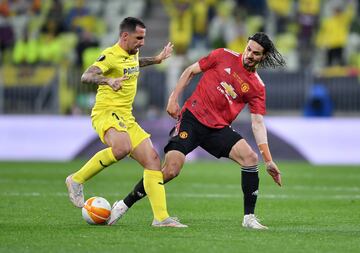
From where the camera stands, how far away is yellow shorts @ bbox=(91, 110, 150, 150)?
11.3 meters

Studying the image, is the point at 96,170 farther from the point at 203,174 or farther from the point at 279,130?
the point at 279,130

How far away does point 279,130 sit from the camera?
22.5 meters

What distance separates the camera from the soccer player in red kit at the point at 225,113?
11.1 meters

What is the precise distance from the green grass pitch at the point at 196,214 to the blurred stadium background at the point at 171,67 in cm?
191

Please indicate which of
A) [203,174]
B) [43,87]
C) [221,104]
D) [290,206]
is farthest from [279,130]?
[221,104]

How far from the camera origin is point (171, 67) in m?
24.5

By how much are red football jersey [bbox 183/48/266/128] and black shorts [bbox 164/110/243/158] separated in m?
0.07

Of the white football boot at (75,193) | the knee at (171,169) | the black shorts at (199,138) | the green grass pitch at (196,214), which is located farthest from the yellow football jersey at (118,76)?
the green grass pitch at (196,214)

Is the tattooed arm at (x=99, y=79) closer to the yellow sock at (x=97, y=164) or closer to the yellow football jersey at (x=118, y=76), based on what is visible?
the yellow football jersey at (x=118, y=76)

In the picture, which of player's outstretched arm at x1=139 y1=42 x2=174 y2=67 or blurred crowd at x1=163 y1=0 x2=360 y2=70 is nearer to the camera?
player's outstretched arm at x1=139 y1=42 x2=174 y2=67

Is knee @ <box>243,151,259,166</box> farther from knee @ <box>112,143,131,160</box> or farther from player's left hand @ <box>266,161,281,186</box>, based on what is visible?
knee @ <box>112,143,131,160</box>

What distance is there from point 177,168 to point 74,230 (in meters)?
1.36

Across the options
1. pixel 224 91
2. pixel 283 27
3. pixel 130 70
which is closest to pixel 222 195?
pixel 224 91

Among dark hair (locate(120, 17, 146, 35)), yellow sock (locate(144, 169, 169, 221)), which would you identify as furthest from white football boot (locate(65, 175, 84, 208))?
dark hair (locate(120, 17, 146, 35))
